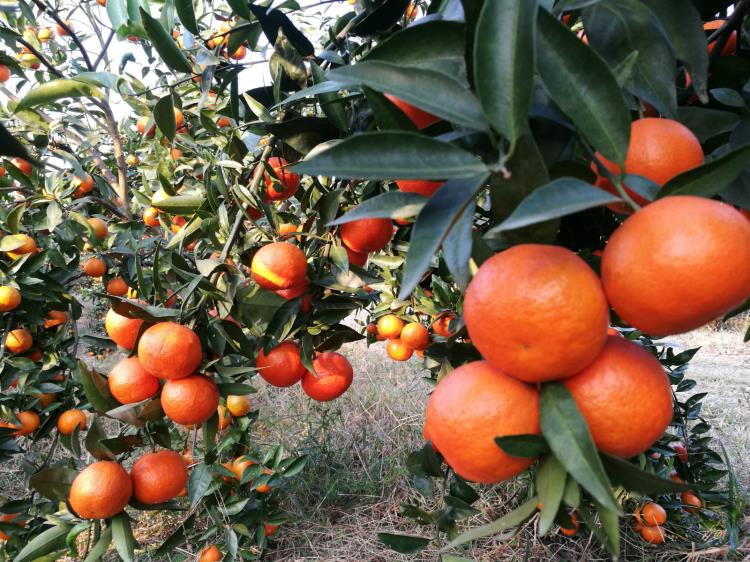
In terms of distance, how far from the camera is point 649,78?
434 mm

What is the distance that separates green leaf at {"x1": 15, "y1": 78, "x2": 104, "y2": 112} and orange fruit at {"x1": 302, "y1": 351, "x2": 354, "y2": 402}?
0.58 meters

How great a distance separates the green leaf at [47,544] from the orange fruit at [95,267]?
3.25 ft

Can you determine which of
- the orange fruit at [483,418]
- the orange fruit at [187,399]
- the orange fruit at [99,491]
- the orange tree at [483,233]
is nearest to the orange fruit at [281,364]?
the orange tree at [483,233]

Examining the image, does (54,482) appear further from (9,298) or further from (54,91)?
(9,298)

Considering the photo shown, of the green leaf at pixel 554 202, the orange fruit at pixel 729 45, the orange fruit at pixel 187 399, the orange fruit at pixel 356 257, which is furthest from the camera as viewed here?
the orange fruit at pixel 356 257

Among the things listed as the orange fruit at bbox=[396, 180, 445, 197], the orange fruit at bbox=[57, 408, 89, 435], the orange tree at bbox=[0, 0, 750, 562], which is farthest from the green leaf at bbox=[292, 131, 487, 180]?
the orange fruit at bbox=[57, 408, 89, 435]

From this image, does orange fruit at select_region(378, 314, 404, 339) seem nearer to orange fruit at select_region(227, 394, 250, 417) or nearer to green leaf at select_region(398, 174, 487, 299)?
orange fruit at select_region(227, 394, 250, 417)

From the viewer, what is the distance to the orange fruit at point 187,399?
0.68 meters

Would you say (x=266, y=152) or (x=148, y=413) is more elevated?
(x=266, y=152)

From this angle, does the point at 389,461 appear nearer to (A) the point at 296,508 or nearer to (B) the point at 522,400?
(A) the point at 296,508

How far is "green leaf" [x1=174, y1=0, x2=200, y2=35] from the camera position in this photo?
772 millimetres

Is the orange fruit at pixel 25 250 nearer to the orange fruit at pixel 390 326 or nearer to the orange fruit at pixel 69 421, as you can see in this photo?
the orange fruit at pixel 69 421

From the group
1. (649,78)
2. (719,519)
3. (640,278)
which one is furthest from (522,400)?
(719,519)

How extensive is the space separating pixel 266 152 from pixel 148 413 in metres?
0.45
